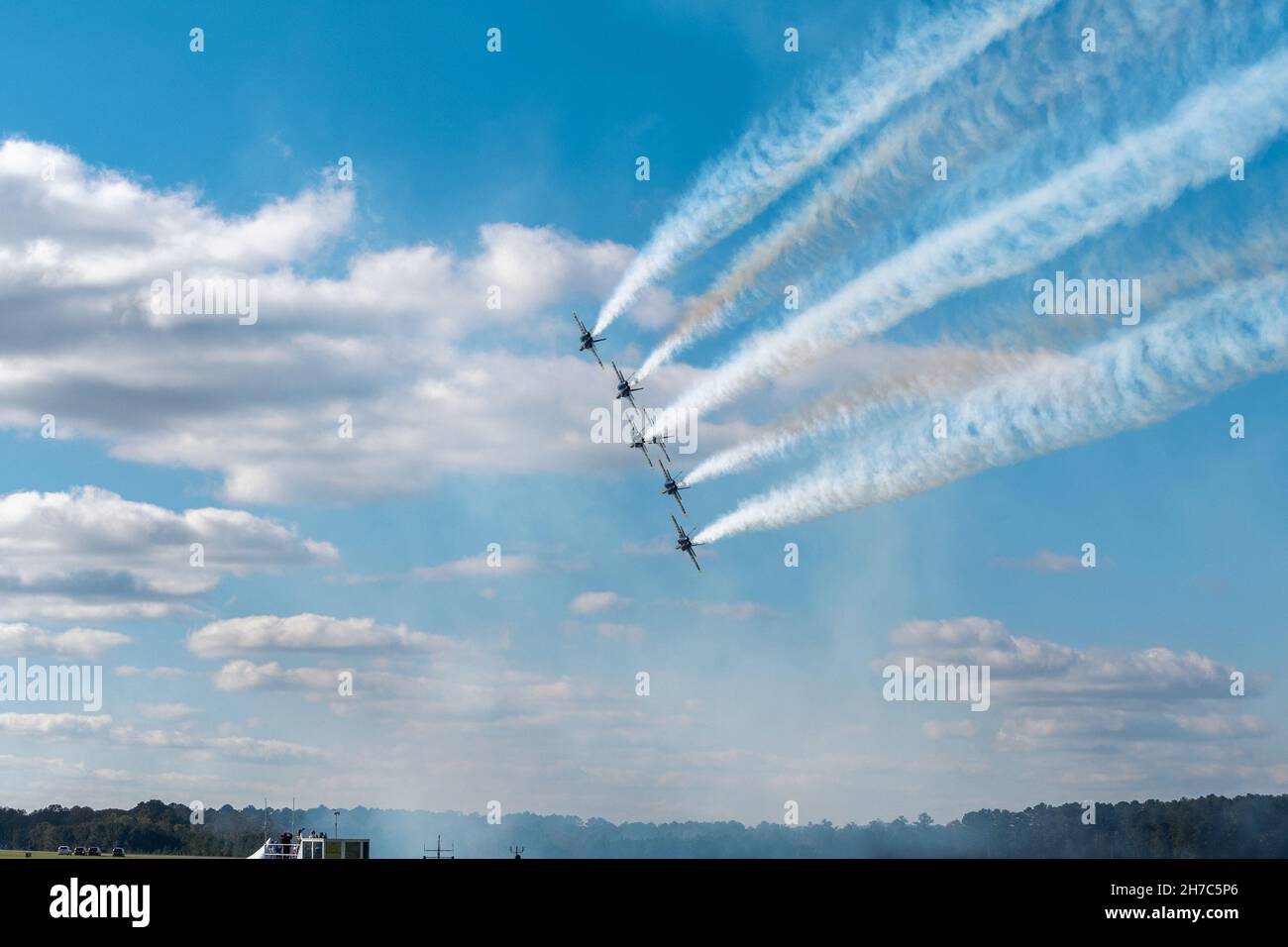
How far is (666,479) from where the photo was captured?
490ft
